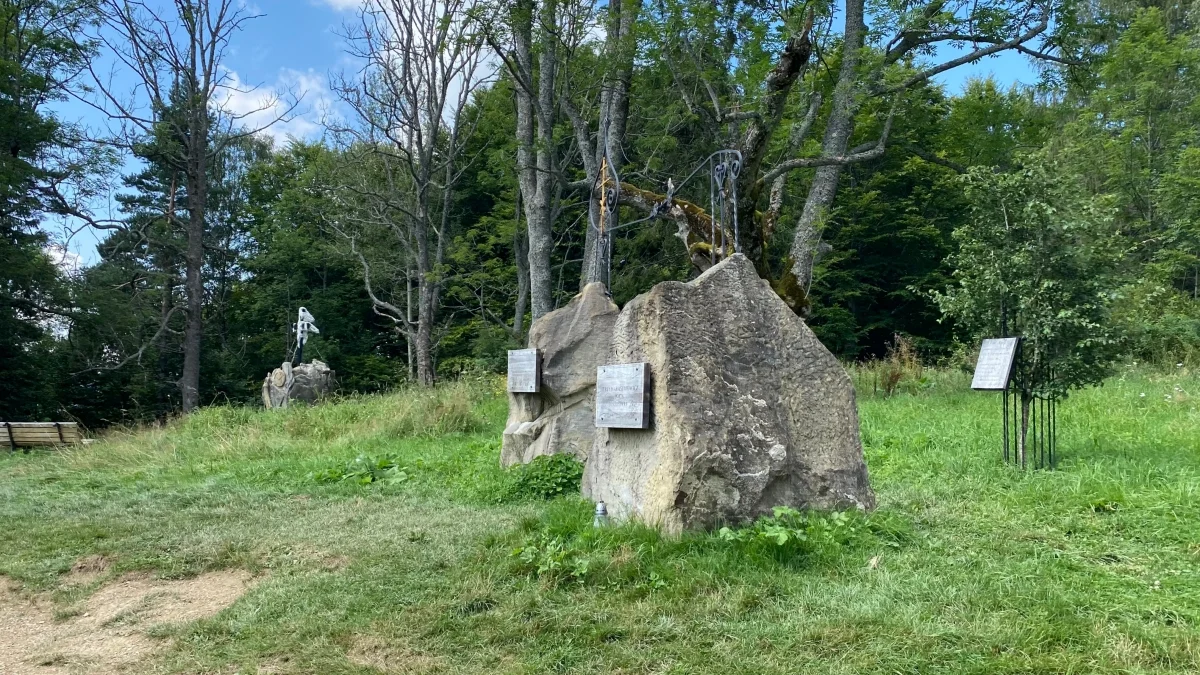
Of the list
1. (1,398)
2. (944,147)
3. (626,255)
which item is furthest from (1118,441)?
(1,398)

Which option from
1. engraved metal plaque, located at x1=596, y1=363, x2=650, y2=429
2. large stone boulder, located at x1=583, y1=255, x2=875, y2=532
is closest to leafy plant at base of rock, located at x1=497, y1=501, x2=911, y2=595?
large stone boulder, located at x1=583, y1=255, x2=875, y2=532

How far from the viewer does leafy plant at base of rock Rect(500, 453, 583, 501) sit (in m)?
6.60

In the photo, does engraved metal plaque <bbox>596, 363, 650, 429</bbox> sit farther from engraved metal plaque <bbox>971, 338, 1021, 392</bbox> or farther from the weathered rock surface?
the weathered rock surface

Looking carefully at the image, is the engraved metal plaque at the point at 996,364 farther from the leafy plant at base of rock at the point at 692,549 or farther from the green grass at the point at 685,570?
the leafy plant at base of rock at the point at 692,549

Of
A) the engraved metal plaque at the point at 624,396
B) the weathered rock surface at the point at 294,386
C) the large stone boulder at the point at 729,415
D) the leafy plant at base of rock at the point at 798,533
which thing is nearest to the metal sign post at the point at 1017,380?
the large stone boulder at the point at 729,415

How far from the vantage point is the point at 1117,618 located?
11.2ft

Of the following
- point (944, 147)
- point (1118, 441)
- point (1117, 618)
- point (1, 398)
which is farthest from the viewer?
point (944, 147)

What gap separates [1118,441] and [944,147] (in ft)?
59.6

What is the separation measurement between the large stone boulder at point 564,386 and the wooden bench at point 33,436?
10.4 meters

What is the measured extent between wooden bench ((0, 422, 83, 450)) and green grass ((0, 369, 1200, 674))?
7.15m

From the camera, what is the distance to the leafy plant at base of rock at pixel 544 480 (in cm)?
660

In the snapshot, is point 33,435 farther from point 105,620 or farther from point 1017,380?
point 1017,380

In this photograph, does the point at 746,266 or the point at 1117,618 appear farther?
the point at 746,266

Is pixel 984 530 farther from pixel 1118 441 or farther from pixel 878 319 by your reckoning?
pixel 878 319
